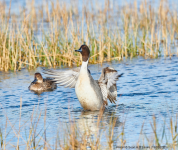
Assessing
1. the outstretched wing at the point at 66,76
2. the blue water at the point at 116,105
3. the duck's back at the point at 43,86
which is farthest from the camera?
the duck's back at the point at 43,86

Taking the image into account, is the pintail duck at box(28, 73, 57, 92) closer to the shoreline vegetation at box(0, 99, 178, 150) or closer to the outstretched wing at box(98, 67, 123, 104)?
the outstretched wing at box(98, 67, 123, 104)

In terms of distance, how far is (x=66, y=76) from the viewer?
23.6 ft

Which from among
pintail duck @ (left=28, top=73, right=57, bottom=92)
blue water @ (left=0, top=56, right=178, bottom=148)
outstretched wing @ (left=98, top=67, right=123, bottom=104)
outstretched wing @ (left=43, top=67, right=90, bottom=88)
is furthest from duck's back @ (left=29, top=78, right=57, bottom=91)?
outstretched wing @ (left=98, top=67, right=123, bottom=104)

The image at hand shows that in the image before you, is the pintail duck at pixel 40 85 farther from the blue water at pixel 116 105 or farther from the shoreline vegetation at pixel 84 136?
the shoreline vegetation at pixel 84 136

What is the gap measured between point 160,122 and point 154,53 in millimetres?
5567

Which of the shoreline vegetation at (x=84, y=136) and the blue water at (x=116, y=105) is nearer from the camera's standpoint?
the shoreline vegetation at (x=84, y=136)

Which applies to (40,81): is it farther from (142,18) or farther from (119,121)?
(142,18)

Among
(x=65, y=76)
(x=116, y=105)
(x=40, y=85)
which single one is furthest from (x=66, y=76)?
(x=40, y=85)

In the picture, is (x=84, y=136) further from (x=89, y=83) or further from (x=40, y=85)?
(x=40, y=85)

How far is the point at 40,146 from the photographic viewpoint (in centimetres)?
461

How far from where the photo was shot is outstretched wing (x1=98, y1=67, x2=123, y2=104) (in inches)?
259

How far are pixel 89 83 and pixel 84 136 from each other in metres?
2.37

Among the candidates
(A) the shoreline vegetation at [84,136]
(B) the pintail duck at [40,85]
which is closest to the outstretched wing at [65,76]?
(A) the shoreline vegetation at [84,136]

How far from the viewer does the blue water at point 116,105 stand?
210 inches
